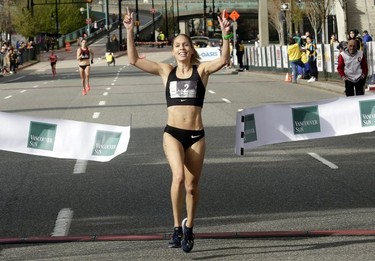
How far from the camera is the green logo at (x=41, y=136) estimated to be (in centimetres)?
1107

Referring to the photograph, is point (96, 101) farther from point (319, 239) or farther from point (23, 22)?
point (23, 22)

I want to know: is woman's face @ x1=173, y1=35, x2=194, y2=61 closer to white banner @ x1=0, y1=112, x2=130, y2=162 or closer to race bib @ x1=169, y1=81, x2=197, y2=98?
race bib @ x1=169, y1=81, x2=197, y2=98

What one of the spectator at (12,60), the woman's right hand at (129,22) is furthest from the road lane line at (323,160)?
the spectator at (12,60)

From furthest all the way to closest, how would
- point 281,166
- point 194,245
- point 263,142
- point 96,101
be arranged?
1. point 96,101
2. point 281,166
3. point 263,142
4. point 194,245

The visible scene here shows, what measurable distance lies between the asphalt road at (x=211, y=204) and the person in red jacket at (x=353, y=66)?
147 centimetres

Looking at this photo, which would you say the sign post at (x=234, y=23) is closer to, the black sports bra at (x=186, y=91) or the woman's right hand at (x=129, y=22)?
the woman's right hand at (x=129, y=22)

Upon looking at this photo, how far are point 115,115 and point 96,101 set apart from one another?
22.2 feet

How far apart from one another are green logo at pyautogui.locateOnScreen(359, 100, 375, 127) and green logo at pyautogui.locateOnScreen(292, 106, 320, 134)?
55 centimetres

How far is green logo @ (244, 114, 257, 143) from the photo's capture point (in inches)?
440

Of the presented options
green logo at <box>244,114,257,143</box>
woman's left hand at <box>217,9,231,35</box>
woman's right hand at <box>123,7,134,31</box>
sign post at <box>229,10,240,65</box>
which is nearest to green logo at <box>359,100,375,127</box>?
green logo at <box>244,114,257,143</box>

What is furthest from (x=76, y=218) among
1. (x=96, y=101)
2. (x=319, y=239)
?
(x=96, y=101)

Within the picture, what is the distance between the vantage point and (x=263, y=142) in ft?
37.2

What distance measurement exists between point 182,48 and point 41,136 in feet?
6.87

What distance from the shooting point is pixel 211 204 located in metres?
12.4
